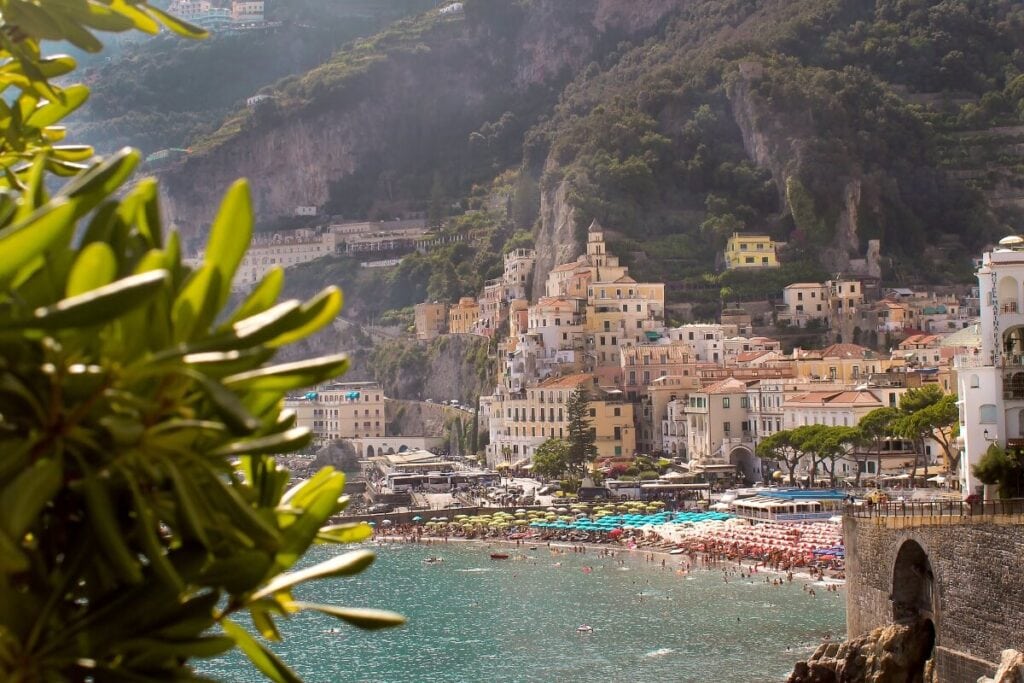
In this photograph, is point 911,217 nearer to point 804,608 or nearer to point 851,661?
point 804,608

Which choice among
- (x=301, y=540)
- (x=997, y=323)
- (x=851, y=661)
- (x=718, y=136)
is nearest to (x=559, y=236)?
(x=718, y=136)

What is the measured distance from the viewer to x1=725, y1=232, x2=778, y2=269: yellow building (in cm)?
6419

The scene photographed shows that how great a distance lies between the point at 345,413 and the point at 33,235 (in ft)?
228

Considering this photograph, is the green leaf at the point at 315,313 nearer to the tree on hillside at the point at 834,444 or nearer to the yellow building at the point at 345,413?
the tree on hillside at the point at 834,444

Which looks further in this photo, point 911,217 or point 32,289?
point 911,217

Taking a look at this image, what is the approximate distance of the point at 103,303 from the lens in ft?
5.07

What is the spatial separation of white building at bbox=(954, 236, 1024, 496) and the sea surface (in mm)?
4943

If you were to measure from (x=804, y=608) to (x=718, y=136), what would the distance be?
153ft

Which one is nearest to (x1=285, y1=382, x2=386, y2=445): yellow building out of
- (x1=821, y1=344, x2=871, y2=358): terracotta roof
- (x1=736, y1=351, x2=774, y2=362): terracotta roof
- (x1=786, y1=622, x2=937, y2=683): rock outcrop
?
(x1=736, y1=351, x2=774, y2=362): terracotta roof

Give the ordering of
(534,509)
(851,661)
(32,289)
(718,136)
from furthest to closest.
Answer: (718,136) < (534,509) < (851,661) < (32,289)

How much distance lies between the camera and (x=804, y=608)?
30219 millimetres

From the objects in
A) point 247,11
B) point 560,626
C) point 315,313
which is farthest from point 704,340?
point 247,11

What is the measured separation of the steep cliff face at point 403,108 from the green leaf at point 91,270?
10035cm

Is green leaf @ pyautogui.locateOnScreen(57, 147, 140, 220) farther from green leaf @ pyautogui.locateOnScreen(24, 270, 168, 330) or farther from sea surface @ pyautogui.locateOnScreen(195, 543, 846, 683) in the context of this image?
sea surface @ pyautogui.locateOnScreen(195, 543, 846, 683)
